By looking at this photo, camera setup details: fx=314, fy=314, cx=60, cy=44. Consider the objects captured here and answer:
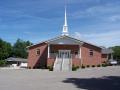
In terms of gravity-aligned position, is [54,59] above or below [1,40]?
below

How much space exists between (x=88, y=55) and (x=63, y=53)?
479 centimetres

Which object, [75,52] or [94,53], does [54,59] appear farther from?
[94,53]

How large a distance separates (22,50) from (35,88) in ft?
360

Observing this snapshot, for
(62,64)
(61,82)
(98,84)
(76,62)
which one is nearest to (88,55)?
(76,62)

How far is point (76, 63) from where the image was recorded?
5103 cm

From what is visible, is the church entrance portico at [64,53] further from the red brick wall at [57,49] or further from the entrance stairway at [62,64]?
the entrance stairway at [62,64]

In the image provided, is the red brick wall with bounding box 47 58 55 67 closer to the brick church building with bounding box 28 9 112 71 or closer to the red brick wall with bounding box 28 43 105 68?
the brick church building with bounding box 28 9 112 71

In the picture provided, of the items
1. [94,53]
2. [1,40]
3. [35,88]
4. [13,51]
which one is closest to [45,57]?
[94,53]

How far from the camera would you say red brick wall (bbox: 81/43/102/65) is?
180 feet

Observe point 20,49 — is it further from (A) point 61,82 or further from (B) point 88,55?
(A) point 61,82

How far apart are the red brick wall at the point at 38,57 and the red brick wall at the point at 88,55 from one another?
6.67m

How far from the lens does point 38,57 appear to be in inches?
2215

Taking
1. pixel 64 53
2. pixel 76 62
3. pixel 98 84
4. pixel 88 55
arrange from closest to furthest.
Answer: pixel 98 84 → pixel 76 62 → pixel 64 53 → pixel 88 55

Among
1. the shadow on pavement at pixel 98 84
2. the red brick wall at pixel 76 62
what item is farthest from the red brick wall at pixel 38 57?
the shadow on pavement at pixel 98 84
